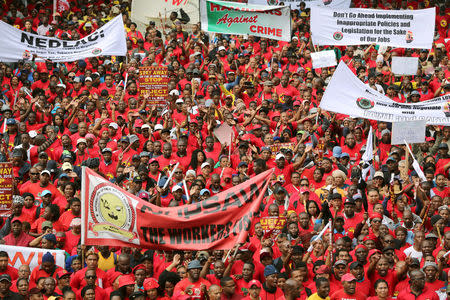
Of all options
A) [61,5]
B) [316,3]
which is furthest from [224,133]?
[61,5]

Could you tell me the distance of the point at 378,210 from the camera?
12.7m

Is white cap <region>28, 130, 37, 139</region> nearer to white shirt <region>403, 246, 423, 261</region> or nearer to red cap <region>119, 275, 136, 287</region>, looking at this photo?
red cap <region>119, 275, 136, 287</region>

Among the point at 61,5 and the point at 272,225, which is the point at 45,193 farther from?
the point at 61,5

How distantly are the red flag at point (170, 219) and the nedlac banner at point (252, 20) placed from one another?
9886 millimetres

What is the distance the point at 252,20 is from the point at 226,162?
610 cm

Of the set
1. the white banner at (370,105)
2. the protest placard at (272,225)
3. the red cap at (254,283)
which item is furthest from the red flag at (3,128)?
the red cap at (254,283)

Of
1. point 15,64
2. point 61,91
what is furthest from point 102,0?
point 61,91

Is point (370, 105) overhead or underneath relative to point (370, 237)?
overhead

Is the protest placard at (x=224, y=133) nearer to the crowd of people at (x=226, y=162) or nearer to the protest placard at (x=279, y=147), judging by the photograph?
the crowd of people at (x=226, y=162)

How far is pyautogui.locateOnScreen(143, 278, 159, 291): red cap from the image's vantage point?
35.3 ft

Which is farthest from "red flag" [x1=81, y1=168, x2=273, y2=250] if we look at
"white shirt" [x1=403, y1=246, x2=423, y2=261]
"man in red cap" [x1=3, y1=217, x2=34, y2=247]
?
"white shirt" [x1=403, y1=246, x2=423, y2=261]

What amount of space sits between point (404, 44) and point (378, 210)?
22.0 ft

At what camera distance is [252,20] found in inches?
778

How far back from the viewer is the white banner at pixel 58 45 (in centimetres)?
1864
